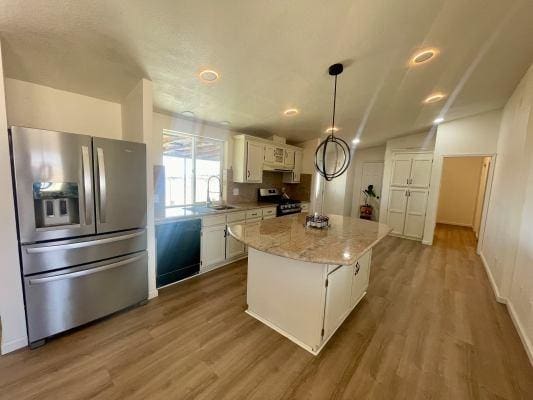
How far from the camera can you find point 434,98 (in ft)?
10.5

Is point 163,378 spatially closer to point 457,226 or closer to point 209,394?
point 209,394

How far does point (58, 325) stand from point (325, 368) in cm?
212

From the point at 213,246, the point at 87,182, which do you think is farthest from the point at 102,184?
the point at 213,246

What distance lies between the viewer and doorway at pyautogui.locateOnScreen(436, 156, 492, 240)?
6.39 metres

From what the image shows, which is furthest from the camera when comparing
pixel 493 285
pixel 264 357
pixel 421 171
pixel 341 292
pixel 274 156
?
pixel 421 171

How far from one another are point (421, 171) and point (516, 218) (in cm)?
272

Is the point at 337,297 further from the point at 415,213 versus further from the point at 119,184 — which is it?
the point at 415,213

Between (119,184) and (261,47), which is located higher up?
(261,47)

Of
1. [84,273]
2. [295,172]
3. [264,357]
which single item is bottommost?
[264,357]

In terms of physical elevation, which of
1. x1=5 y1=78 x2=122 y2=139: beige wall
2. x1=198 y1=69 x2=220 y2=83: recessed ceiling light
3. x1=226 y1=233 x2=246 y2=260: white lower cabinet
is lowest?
x1=226 y1=233 x2=246 y2=260: white lower cabinet

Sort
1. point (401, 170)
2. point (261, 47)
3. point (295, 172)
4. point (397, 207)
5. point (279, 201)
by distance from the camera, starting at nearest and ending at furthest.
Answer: point (261, 47) → point (279, 201) → point (295, 172) → point (401, 170) → point (397, 207)

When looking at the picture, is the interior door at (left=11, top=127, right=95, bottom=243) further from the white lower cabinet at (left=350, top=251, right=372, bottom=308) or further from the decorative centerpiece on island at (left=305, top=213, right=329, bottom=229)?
the white lower cabinet at (left=350, top=251, right=372, bottom=308)

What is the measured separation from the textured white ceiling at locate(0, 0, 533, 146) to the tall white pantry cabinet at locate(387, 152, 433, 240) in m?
2.13

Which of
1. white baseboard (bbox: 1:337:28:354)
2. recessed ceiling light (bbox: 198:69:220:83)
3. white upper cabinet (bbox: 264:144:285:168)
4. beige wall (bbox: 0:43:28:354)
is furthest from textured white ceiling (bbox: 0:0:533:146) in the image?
white baseboard (bbox: 1:337:28:354)
